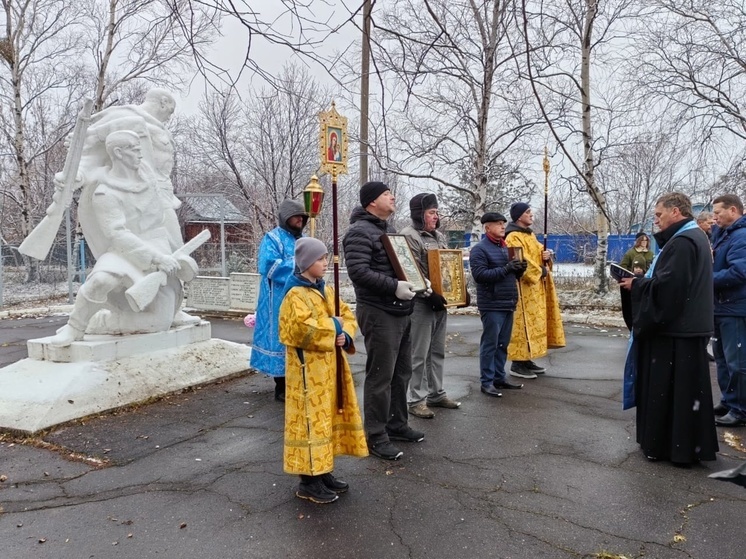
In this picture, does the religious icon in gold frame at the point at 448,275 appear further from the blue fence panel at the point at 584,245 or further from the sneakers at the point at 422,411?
the blue fence panel at the point at 584,245

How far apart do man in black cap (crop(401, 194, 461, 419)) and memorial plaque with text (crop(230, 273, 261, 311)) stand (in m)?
7.80

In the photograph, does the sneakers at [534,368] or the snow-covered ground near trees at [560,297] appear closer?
the sneakers at [534,368]

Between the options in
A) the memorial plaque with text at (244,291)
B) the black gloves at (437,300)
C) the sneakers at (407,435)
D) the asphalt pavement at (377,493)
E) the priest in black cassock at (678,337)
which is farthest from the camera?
the memorial plaque with text at (244,291)

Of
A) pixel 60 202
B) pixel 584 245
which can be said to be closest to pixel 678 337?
pixel 60 202

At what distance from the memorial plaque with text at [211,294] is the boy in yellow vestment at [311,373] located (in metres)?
9.75

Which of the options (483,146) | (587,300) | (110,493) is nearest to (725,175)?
(587,300)

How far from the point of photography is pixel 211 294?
13.2m

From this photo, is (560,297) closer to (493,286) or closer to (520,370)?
(520,370)

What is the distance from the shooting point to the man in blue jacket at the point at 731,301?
499cm

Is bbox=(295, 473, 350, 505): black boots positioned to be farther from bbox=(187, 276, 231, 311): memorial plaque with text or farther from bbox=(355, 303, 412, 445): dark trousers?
bbox=(187, 276, 231, 311): memorial plaque with text

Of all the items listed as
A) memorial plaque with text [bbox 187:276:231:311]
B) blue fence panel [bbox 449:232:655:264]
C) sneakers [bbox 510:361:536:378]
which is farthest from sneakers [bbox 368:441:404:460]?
blue fence panel [bbox 449:232:655:264]

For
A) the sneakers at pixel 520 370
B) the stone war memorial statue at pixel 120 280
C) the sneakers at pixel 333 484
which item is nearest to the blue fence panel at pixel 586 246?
the sneakers at pixel 520 370

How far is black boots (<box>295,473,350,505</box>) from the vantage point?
11.6 feet

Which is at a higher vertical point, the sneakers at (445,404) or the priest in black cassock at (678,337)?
the priest in black cassock at (678,337)
